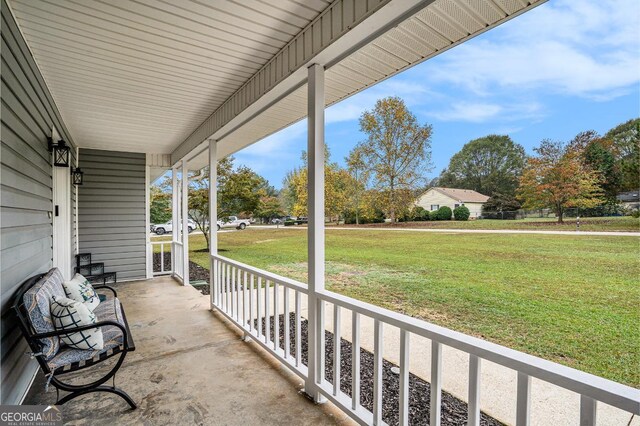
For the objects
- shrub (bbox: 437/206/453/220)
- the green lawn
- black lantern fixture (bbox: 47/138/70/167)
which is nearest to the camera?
black lantern fixture (bbox: 47/138/70/167)

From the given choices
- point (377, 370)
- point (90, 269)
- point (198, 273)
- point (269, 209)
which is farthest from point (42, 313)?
point (269, 209)

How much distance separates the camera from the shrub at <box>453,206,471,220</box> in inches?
180

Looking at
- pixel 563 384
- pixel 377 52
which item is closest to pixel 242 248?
pixel 377 52

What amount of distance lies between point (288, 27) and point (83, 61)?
1.82 meters

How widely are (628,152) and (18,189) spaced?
527 cm

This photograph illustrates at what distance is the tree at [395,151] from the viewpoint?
5.84 metres

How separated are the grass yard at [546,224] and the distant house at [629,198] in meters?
0.15

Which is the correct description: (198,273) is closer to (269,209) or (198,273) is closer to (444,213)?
(269,209)

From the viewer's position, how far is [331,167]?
6754mm

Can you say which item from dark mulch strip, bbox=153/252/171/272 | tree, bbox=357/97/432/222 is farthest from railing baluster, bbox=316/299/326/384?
dark mulch strip, bbox=153/252/171/272

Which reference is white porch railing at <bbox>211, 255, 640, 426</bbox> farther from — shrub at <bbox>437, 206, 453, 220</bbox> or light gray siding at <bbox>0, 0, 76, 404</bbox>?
shrub at <bbox>437, 206, 453, 220</bbox>

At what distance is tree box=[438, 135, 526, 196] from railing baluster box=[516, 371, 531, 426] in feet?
10.9

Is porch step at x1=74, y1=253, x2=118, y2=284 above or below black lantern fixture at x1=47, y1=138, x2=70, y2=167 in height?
below

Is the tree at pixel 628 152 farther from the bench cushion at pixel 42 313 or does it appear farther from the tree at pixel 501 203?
the bench cushion at pixel 42 313
